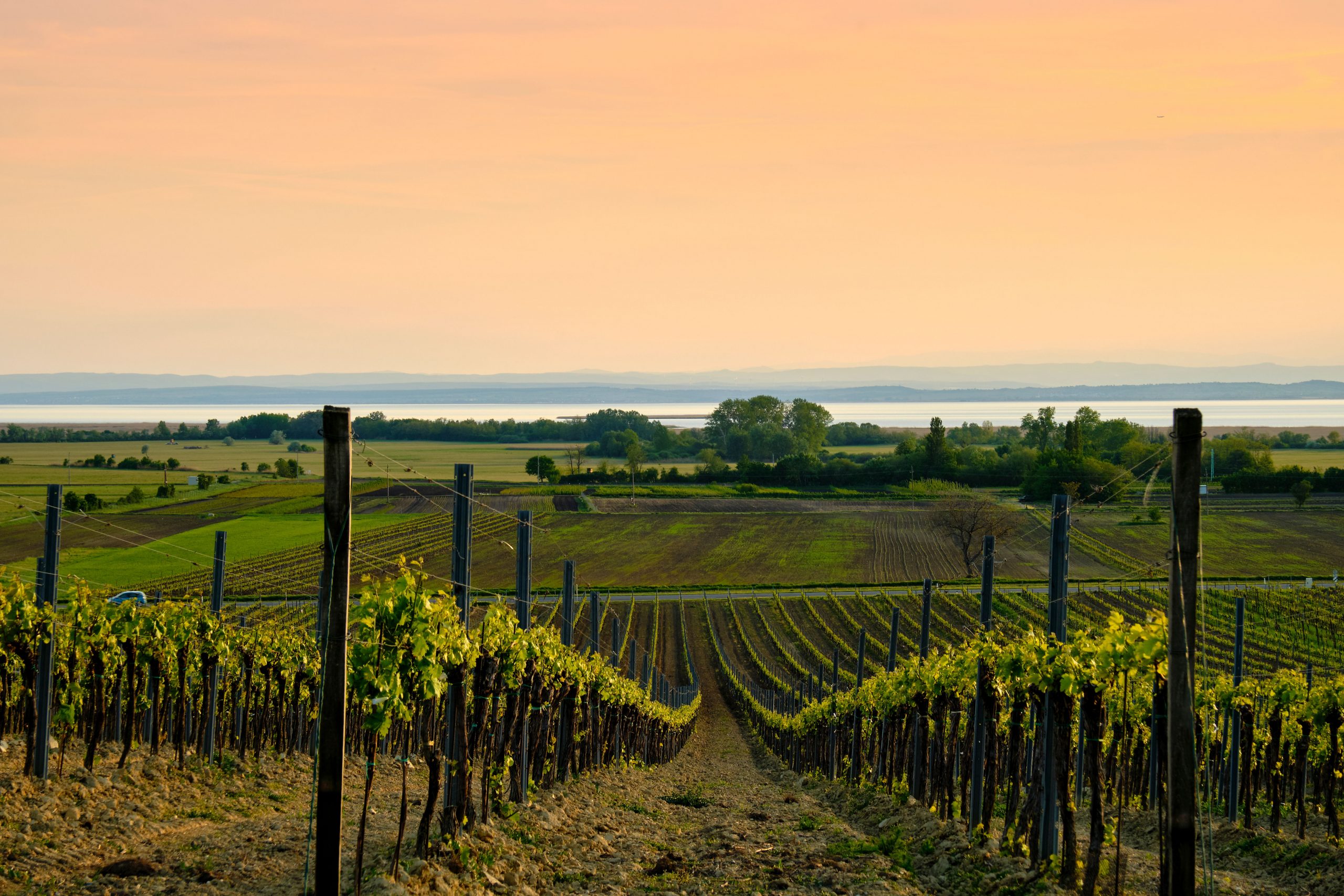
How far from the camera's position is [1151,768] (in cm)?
1789

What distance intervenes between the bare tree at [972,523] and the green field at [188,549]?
1788 inches

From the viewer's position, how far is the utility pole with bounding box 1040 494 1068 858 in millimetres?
11430

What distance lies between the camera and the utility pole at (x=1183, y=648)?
7816mm

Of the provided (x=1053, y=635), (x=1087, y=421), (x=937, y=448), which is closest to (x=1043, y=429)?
(x=1087, y=421)

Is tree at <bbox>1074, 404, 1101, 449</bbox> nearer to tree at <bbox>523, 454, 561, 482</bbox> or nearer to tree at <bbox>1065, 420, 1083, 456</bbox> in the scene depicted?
tree at <bbox>1065, 420, 1083, 456</bbox>

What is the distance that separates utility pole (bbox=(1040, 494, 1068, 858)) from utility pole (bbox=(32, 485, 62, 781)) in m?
11.9

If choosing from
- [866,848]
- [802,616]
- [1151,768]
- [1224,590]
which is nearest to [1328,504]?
[1224,590]

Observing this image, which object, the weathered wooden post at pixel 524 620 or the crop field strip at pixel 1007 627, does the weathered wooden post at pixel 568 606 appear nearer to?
the weathered wooden post at pixel 524 620

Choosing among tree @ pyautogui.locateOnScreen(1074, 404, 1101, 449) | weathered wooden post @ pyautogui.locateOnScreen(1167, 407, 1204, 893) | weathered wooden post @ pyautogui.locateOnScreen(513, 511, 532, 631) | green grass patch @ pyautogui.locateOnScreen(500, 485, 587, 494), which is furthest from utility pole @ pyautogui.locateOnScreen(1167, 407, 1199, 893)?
tree @ pyautogui.locateOnScreen(1074, 404, 1101, 449)

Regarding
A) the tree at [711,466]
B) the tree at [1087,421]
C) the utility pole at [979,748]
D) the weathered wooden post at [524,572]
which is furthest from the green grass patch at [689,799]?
the tree at [1087,421]

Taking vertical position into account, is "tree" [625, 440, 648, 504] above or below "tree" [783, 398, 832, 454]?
below

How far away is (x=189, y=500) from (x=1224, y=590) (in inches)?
3191

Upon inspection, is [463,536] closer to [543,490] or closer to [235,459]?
[543,490]

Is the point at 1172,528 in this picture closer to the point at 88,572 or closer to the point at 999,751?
the point at 999,751
